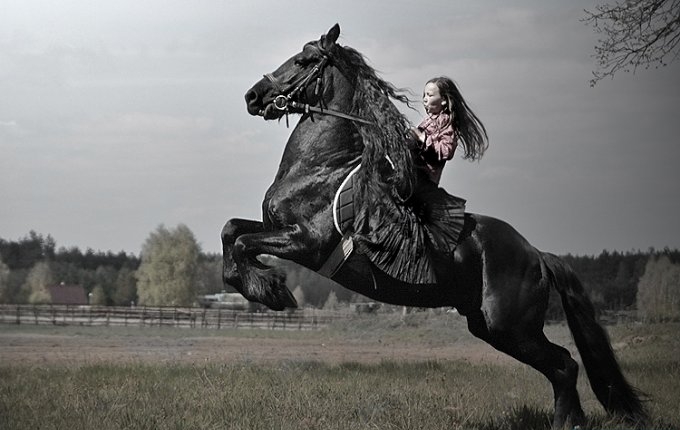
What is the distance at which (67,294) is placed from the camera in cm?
625

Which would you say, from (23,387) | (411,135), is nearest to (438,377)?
(411,135)

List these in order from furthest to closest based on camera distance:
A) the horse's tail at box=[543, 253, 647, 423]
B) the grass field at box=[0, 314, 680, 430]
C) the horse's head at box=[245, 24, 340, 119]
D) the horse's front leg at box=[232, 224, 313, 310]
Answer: the horse's tail at box=[543, 253, 647, 423]
the grass field at box=[0, 314, 680, 430]
the horse's head at box=[245, 24, 340, 119]
the horse's front leg at box=[232, 224, 313, 310]

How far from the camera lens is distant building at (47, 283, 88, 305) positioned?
620 centimetres

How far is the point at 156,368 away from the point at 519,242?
268 cm

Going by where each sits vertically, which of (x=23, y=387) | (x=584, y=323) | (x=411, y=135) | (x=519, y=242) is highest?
(x=411, y=135)

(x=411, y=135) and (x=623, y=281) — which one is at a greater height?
(x=411, y=135)

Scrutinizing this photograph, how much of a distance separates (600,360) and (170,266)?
2540 mm

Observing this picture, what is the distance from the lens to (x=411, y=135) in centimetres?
409

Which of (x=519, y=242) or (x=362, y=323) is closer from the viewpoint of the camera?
(x=519, y=242)

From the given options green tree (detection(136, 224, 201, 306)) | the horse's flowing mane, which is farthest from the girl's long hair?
green tree (detection(136, 224, 201, 306))

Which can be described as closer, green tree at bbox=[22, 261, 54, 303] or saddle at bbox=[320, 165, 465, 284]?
saddle at bbox=[320, 165, 465, 284]

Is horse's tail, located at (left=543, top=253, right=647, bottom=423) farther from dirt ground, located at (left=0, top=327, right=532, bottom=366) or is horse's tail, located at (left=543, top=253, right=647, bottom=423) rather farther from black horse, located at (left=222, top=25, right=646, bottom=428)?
dirt ground, located at (left=0, top=327, right=532, bottom=366)

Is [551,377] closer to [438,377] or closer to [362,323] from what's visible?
[438,377]

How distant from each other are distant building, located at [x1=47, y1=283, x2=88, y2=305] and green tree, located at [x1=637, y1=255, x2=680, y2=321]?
3.74m
